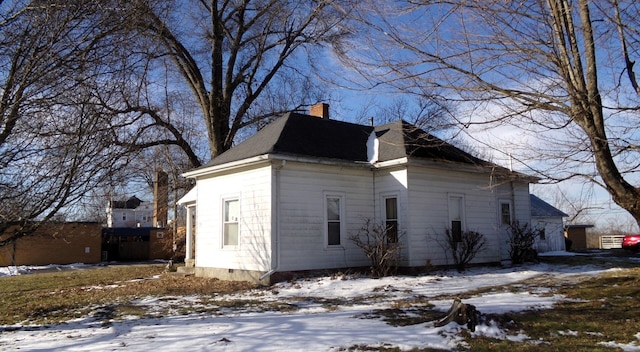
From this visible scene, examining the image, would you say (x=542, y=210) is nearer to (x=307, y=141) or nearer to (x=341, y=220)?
(x=341, y=220)

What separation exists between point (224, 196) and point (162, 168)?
1708 centimetres

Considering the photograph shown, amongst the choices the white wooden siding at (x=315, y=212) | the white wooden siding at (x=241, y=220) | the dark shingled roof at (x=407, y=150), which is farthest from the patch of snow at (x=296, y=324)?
the dark shingled roof at (x=407, y=150)

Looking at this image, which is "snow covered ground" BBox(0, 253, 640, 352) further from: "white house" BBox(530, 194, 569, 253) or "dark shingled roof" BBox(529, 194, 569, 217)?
"dark shingled roof" BBox(529, 194, 569, 217)

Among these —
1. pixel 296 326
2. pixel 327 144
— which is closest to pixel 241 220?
pixel 327 144

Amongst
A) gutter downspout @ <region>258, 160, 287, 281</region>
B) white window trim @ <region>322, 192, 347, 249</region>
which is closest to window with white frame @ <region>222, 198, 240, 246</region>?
gutter downspout @ <region>258, 160, 287, 281</region>

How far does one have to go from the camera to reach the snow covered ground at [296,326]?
694 cm

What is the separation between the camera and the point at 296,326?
7.90 m

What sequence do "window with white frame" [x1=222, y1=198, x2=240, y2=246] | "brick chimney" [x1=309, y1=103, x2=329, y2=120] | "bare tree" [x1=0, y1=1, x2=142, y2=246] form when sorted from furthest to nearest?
"brick chimney" [x1=309, y1=103, x2=329, y2=120] → "window with white frame" [x1=222, y1=198, x2=240, y2=246] → "bare tree" [x1=0, y1=1, x2=142, y2=246]

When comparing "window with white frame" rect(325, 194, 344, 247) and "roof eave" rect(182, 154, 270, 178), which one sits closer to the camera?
"roof eave" rect(182, 154, 270, 178)

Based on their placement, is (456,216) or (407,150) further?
(456,216)

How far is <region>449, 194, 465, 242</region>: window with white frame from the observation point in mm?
16312

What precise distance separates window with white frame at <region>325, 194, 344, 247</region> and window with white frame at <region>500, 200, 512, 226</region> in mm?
6704

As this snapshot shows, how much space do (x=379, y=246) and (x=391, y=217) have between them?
160cm

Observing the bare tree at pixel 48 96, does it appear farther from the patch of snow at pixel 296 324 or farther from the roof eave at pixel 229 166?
the roof eave at pixel 229 166
